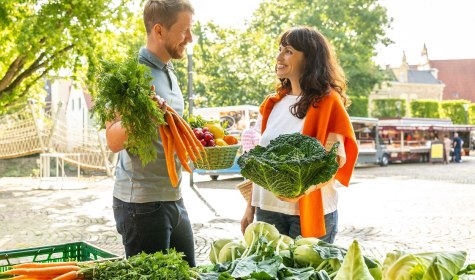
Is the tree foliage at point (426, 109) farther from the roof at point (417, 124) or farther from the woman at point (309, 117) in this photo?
the woman at point (309, 117)

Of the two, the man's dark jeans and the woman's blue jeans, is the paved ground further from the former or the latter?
the man's dark jeans

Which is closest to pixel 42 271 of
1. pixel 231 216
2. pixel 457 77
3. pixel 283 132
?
pixel 283 132

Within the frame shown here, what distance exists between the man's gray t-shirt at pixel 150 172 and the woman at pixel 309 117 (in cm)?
62

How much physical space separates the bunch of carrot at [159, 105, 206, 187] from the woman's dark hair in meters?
0.80

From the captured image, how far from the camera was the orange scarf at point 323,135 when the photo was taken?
119 inches

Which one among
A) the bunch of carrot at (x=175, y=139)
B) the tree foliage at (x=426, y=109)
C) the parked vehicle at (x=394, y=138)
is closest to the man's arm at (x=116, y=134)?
the bunch of carrot at (x=175, y=139)

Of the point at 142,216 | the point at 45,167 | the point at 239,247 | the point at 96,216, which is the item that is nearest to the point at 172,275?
the point at 239,247

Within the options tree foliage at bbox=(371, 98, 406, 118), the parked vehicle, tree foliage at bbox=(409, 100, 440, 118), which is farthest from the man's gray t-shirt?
tree foliage at bbox=(409, 100, 440, 118)

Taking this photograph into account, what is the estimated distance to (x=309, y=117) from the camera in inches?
121

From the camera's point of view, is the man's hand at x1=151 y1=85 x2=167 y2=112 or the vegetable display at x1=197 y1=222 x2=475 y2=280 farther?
the man's hand at x1=151 y1=85 x2=167 y2=112

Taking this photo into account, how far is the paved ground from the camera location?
8.89 metres

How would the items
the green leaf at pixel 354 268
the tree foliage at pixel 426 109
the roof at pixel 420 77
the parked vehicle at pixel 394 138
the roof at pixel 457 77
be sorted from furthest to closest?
1. the roof at pixel 457 77
2. the roof at pixel 420 77
3. the tree foliage at pixel 426 109
4. the parked vehicle at pixel 394 138
5. the green leaf at pixel 354 268

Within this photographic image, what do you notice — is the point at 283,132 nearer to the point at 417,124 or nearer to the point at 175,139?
the point at 175,139

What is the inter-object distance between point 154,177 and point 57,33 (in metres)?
11.8
